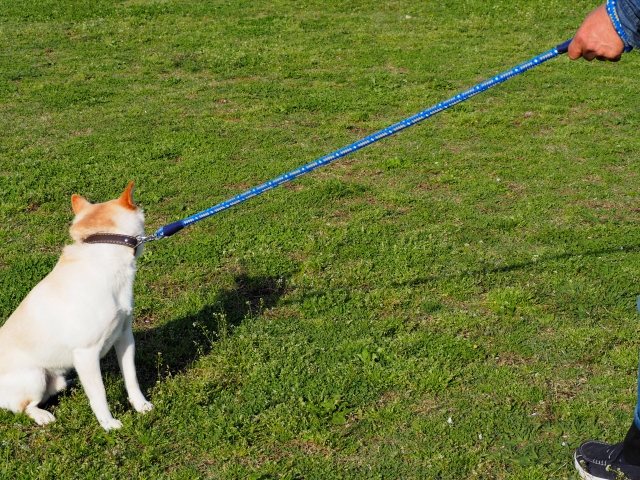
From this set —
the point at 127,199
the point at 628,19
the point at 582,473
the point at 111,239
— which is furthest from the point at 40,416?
the point at 628,19

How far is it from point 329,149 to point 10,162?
13.3 ft

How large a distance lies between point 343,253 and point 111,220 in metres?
2.75

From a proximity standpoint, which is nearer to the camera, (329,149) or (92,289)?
(92,289)

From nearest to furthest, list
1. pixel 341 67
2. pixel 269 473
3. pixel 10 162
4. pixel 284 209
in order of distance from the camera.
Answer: pixel 269 473
pixel 284 209
pixel 10 162
pixel 341 67

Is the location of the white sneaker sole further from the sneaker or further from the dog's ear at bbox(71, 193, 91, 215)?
the dog's ear at bbox(71, 193, 91, 215)

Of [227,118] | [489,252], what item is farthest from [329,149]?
[489,252]

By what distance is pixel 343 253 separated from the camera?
6.56 m

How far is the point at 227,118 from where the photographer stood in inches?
407

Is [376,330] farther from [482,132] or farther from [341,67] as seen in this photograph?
[341,67]

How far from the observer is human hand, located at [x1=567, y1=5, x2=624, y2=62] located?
343 cm

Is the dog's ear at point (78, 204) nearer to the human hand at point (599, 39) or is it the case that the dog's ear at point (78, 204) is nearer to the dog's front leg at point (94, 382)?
the dog's front leg at point (94, 382)

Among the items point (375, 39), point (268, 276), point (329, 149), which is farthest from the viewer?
point (375, 39)

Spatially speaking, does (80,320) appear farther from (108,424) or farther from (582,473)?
(582,473)

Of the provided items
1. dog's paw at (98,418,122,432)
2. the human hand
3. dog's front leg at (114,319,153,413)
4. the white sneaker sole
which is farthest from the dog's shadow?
the human hand
